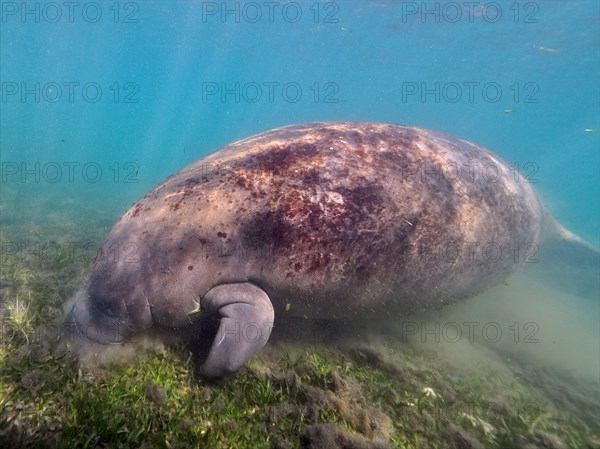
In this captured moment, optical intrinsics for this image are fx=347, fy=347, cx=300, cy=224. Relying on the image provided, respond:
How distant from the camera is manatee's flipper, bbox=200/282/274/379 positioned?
318 cm

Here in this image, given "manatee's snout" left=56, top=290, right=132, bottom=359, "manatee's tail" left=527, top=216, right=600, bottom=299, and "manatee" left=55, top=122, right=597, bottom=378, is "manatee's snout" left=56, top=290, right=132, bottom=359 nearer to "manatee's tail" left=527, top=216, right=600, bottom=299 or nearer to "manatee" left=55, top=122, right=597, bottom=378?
"manatee" left=55, top=122, right=597, bottom=378

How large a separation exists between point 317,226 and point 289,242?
14.5 inches

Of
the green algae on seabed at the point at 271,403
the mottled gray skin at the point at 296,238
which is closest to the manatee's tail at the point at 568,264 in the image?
the green algae on seabed at the point at 271,403

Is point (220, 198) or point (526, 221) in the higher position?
point (526, 221)

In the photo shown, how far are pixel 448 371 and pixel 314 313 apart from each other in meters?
2.39

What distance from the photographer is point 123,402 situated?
276 centimetres

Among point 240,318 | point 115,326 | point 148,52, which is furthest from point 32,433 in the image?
point 148,52

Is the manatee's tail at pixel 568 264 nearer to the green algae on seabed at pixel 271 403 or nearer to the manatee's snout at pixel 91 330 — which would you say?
the green algae on seabed at pixel 271 403

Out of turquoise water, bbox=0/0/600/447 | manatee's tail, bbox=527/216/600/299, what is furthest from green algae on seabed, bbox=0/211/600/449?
manatee's tail, bbox=527/216/600/299

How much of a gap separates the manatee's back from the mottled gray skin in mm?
15

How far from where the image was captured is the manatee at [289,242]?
3.40 m

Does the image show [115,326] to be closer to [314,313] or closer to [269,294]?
[269,294]

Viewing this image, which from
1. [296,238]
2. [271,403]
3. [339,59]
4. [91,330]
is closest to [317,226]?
[296,238]

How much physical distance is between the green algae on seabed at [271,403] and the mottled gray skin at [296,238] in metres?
0.37
